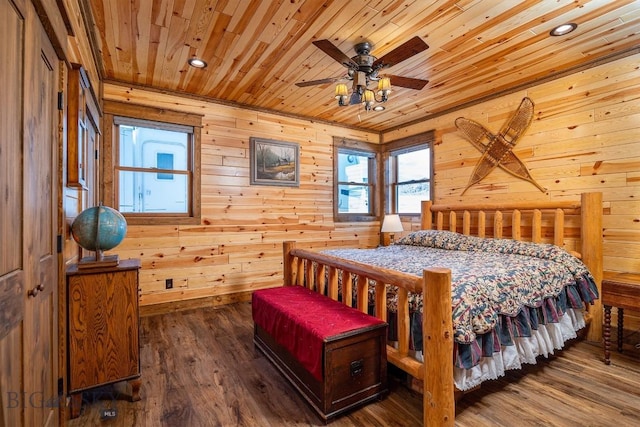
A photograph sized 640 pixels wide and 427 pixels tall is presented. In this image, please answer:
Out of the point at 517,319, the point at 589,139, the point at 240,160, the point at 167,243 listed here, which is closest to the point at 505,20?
the point at 589,139

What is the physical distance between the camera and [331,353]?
1.74 metres

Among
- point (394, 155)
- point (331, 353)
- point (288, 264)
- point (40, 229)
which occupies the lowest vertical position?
point (331, 353)

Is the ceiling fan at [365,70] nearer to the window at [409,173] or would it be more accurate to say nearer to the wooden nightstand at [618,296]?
the window at [409,173]

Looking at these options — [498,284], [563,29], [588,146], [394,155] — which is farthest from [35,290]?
[394,155]

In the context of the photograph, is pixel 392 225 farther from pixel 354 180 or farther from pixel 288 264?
pixel 288 264

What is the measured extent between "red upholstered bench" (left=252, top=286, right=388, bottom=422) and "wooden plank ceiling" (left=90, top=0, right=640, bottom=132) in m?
2.14

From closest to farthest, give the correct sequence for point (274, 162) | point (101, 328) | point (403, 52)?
1. point (101, 328)
2. point (403, 52)
3. point (274, 162)

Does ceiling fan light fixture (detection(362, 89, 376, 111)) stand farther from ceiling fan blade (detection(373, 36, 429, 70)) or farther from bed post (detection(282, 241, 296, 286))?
bed post (detection(282, 241, 296, 286))

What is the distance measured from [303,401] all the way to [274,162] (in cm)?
311

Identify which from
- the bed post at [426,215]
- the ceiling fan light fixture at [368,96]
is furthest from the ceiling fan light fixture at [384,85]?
the bed post at [426,215]

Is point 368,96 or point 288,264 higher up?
point 368,96

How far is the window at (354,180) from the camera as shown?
5.00 metres

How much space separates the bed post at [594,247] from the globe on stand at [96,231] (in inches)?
152

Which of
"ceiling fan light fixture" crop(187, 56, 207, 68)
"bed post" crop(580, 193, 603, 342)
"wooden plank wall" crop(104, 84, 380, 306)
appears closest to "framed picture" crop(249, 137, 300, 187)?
"wooden plank wall" crop(104, 84, 380, 306)
